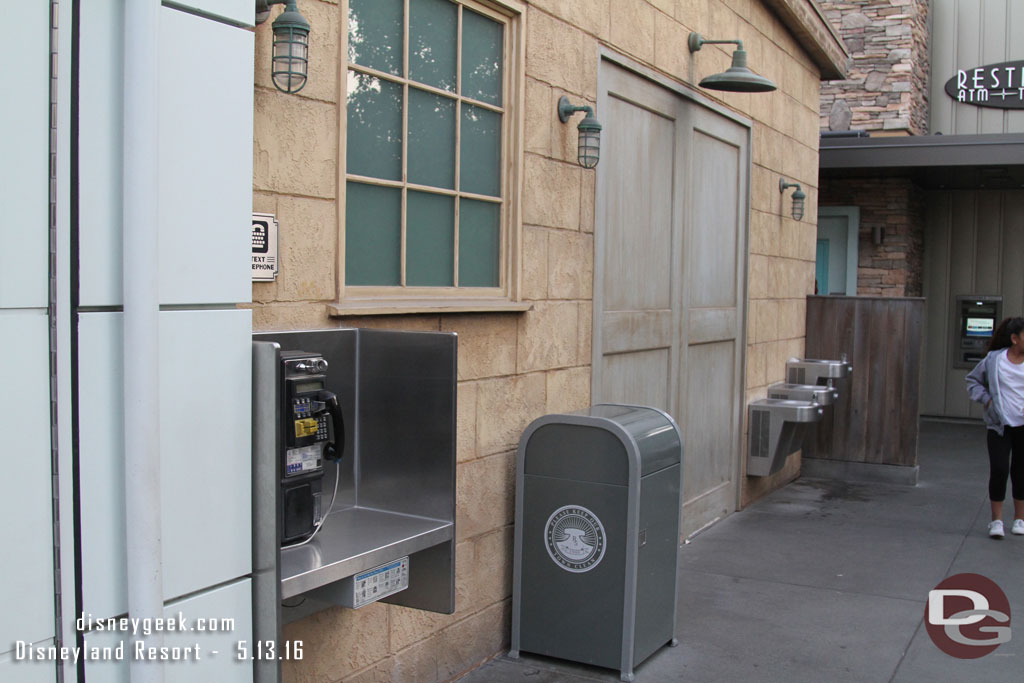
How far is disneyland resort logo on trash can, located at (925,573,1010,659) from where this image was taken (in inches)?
212

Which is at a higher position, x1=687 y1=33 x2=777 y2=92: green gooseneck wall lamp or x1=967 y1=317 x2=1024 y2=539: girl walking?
x1=687 y1=33 x2=777 y2=92: green gooseneck wall lamp

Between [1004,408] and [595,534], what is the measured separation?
428 cm

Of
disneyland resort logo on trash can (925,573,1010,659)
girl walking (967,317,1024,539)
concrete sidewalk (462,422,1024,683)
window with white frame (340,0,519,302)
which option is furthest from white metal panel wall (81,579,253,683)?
girl walking (967,317,1024,539)

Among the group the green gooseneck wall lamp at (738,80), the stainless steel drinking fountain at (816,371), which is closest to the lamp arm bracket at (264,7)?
the green gooseneck wall lamp at (738,80)

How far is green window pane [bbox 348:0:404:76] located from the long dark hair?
5399 mm

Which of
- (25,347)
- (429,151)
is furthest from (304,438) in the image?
(429,151)

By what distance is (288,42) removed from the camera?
339cm

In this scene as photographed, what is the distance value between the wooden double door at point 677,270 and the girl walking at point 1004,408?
1.95 m

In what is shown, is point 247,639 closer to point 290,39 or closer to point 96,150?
point 96,150

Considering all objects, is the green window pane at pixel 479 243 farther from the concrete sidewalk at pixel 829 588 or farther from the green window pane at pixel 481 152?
the concrete sidewalk at pixel 829 588

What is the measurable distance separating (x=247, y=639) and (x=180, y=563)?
0.37 m

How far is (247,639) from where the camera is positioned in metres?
2.97

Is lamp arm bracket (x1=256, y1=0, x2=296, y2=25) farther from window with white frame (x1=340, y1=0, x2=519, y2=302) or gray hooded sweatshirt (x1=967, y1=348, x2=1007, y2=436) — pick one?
gray hooded sweatshirt (x1=967, y1=348, x2=1007, y2=436)

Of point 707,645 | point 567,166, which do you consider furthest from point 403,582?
point 567,166
